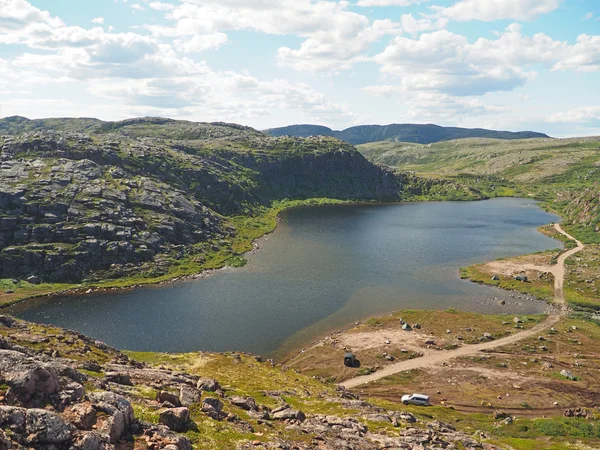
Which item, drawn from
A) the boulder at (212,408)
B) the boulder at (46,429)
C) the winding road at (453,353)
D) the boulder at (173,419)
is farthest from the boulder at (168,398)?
the winding road at (453,353)

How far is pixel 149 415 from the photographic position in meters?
34.0

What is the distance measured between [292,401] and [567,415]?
44.7 metres

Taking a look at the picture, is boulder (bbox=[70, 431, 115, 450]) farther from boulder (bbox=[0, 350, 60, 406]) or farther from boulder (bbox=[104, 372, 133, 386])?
boulder (bbox=[104, 372, 133, 386])

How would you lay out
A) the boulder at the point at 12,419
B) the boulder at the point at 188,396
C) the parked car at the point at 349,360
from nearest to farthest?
the boulder at the point at 12,419 → the boulder at the point at 188,396 → the parked car at the point at 349,360

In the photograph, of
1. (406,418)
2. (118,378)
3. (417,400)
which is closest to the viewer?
(118,378)

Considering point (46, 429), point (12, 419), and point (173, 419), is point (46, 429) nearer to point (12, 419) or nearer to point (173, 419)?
point (12, 419)

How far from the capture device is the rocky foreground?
84.5ft

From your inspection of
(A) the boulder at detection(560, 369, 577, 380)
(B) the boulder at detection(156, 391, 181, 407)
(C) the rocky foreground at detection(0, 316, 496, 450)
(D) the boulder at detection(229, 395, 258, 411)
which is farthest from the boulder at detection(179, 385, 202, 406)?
(A) the boulder at detection(560, 369, 577, 380)

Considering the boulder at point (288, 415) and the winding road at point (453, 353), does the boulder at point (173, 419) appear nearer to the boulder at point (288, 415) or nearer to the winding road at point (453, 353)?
the boulder at point (288, 415)

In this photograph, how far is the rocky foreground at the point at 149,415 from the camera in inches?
1014

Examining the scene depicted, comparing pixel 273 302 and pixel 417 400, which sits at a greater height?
pixel 273 302

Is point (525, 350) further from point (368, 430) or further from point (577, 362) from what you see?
point (368, 430)

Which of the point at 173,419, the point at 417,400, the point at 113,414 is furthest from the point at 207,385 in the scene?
the point at 417,400

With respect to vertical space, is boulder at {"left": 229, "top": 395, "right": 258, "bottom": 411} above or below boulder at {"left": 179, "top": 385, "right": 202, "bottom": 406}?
below
